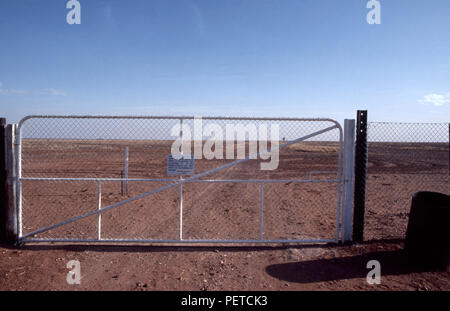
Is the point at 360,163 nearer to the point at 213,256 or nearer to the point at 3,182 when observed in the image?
the point at 213,256

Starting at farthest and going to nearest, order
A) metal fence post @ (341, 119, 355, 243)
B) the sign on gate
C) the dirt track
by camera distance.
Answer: metal fence post @ (341, 119, 355, 243) < the sign on gate < the dirt track

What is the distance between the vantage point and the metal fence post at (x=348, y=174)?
5020mm

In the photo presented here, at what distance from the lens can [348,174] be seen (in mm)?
5070

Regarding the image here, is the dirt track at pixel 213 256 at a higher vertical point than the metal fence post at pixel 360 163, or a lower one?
lower

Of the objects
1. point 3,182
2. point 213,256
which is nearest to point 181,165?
point 213,256

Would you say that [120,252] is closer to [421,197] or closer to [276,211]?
[276,211]

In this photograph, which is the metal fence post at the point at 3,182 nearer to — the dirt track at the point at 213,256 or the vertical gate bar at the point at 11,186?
the vertical gate bar at the point at 11,186

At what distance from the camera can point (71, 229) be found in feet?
20.0

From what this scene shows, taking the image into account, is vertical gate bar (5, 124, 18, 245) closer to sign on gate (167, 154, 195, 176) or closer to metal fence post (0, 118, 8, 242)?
metal fence post (0, 118, 8, 242)

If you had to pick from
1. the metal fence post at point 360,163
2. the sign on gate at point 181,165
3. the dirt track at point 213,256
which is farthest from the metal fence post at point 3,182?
the metal fence post at point 360,163

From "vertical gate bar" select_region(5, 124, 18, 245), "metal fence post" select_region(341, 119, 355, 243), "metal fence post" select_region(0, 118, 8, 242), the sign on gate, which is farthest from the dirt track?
the sign on gate

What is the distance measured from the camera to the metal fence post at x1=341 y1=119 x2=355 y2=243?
5020 mm

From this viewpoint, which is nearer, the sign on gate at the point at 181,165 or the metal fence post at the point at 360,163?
the sign on gate at the point at 181,165

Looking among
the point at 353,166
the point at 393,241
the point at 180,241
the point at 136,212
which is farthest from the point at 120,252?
the point at 393,241
